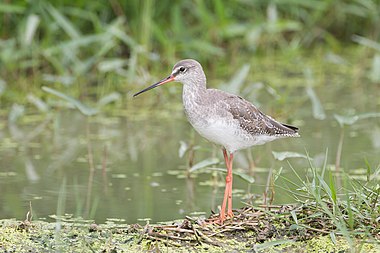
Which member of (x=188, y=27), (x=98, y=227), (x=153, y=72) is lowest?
(x=98, y=227)

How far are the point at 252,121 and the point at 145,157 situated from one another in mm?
2070

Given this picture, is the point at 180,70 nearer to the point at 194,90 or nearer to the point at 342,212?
the point at 194,90

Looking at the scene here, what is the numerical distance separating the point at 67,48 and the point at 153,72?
135cm

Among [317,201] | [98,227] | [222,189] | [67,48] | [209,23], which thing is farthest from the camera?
[209,23]

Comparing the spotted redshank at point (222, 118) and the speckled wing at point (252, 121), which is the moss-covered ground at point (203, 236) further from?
Answer: the speckled wing at point (252, 121)

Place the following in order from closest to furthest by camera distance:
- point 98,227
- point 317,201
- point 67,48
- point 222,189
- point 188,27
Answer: point 317,201
point 98,227
point 222,189
point 67,48
point 188,27

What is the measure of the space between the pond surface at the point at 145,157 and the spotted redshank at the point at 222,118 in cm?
35

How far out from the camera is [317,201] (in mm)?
5590

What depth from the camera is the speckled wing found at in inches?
256

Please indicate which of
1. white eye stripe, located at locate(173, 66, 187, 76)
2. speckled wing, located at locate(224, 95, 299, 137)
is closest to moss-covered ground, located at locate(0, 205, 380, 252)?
speckled wing, located at locate(224, 95, 299, 137)

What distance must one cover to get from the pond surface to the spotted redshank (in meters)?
0.35

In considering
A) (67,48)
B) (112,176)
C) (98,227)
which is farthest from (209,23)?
(98,227)

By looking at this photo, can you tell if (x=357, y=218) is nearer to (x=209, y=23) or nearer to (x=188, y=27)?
(x=209, y=23)

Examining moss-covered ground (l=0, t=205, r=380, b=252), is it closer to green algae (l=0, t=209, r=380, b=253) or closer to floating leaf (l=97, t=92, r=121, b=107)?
green algae (l=0, t=209, r=380, b=253)
